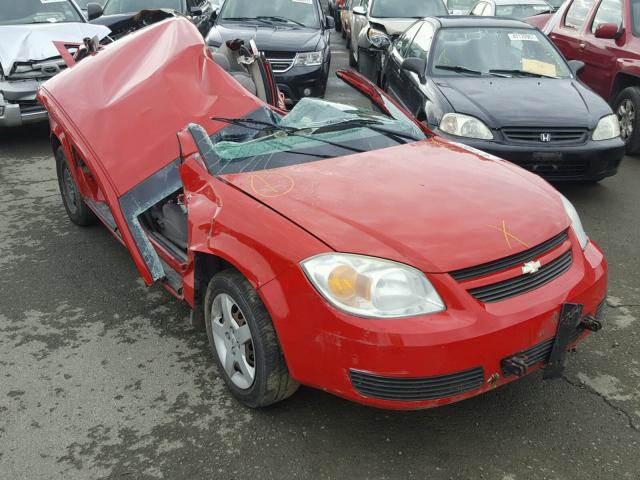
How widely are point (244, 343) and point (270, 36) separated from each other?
6.60 meters

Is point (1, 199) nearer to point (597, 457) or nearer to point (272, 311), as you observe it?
point (272, 311)

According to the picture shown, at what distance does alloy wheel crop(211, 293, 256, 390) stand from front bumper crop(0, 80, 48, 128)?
508cm

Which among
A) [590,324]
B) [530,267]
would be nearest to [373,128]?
[530,267]

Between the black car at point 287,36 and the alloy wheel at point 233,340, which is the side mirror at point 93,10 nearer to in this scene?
the black car at point 287,36

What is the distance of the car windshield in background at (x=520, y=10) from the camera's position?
11.8 m

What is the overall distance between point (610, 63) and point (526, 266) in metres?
5.66

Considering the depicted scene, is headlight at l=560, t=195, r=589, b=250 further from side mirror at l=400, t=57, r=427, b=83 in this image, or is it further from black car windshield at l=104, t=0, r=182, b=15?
black car windshield at l=104, t=0, r=182, b=15

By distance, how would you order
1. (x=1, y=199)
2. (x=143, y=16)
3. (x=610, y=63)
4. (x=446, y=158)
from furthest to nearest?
(x=143, y=16) < (x=610, y=63) < (x=1, y=199) < (x=446, y=158)

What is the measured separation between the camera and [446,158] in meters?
3.13

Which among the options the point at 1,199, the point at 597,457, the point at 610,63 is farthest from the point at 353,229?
the point at 610,63

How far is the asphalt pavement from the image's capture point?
2479 millimetres

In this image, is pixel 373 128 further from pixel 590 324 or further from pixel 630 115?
pixel 630 115

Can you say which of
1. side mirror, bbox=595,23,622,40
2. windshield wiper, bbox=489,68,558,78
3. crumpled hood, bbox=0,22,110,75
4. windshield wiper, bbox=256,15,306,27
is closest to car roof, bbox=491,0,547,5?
windshield wiper, bbox=256,15,306,27

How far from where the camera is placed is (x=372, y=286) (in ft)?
7.45
